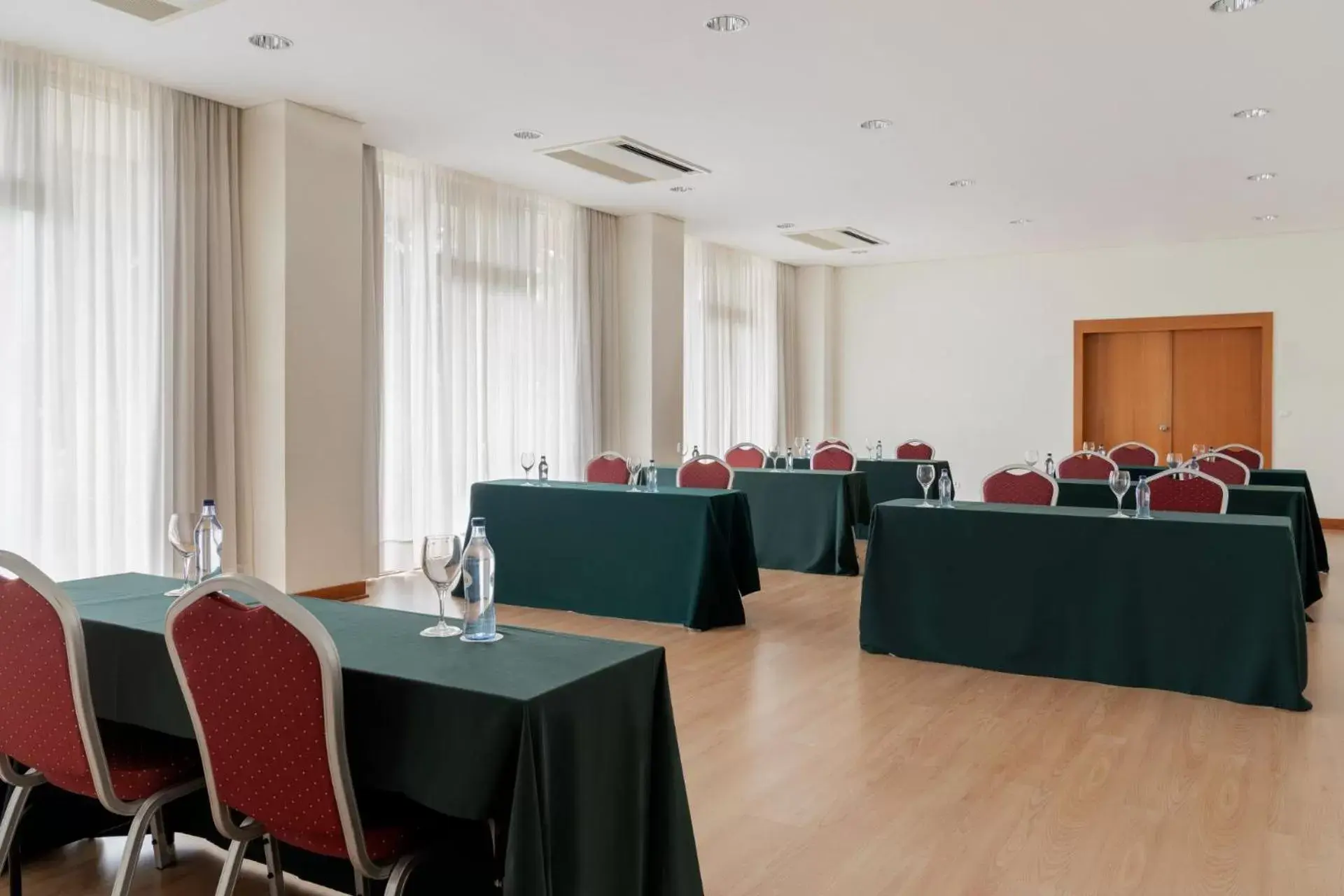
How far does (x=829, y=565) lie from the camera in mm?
7602

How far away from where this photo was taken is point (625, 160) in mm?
7680

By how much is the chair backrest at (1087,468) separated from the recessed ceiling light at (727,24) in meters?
4.06

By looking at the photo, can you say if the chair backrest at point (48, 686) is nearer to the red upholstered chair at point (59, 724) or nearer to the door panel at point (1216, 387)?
the red upholstered chair at point (59, 724)

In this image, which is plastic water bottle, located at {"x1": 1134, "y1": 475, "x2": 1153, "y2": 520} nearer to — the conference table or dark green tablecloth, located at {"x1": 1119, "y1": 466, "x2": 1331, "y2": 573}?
dark green tablecloth, located at {"x1": 1119, "y1": 466, "x2": 1331, "y2": 573}

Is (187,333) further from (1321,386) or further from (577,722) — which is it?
(1321,386)

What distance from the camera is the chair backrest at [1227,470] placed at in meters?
6.92

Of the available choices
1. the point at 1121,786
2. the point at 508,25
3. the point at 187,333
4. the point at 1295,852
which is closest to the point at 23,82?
the point at 187,333

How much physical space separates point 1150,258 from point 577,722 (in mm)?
11085

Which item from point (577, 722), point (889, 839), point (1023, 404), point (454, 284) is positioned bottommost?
point (889, 839)

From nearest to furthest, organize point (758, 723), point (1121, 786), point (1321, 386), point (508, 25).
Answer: point (1121, 786) → point (758, 723) → point (508, 25) → point (1321, 386)

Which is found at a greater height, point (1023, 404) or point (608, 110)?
point (608, 110)

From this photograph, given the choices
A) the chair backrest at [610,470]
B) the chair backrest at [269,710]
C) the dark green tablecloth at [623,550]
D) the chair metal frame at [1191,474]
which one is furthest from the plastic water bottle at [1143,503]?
the chair backrest at [269,710]

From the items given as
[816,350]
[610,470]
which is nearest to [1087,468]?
[610,470]

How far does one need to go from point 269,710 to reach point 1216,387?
11494mm
